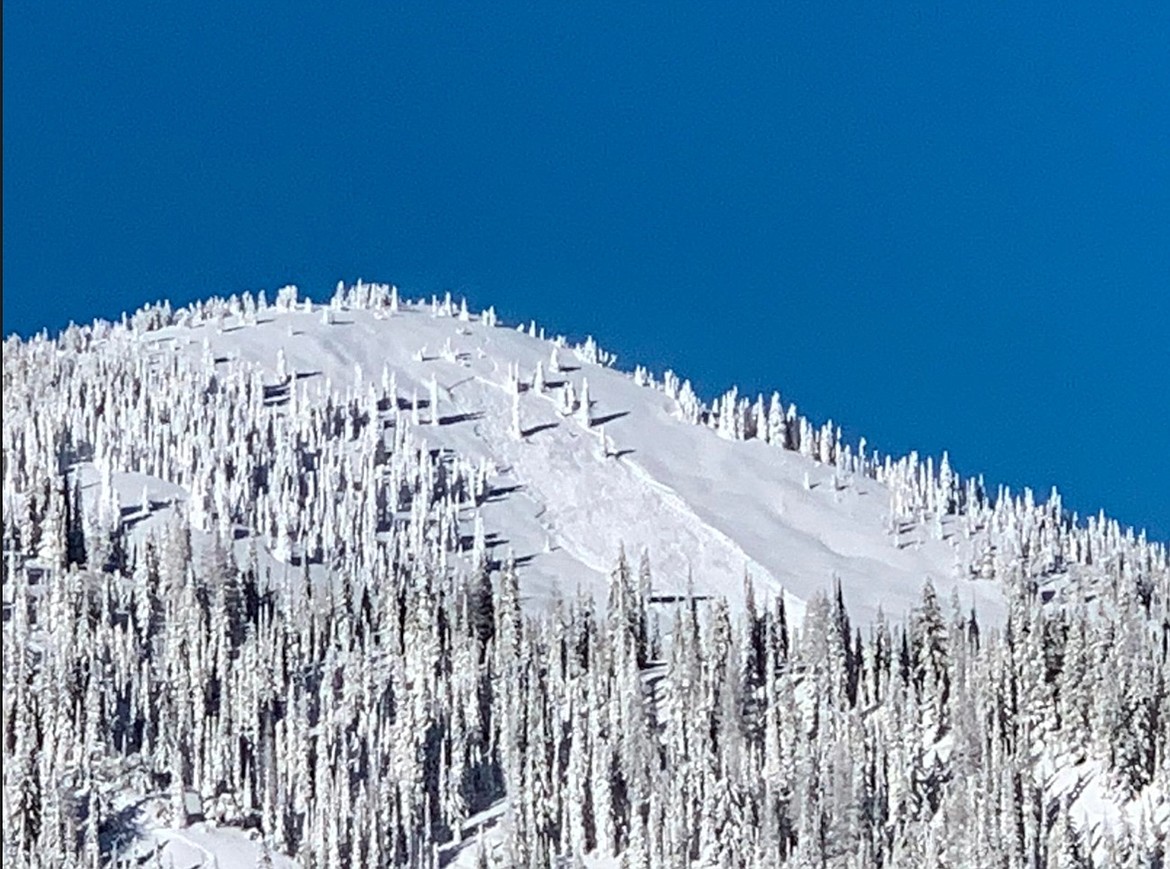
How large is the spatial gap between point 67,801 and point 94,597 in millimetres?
38006

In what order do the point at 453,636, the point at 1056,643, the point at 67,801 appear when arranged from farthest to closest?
the point at 453,636, the point at 1056,643, the point at 67,801

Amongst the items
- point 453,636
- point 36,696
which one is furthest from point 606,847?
point 36,696

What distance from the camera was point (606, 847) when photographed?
155625 mm

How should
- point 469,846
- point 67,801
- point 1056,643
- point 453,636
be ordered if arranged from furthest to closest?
point 453,636 → point 1056,643 → point 469,846 → point 67,801

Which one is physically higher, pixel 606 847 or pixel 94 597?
pixel 94 597

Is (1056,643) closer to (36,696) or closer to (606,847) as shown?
(606,847)

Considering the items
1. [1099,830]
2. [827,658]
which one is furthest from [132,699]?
[1099,830]

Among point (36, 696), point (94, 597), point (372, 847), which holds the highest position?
point (94, 597)

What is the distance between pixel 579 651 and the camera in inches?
7343

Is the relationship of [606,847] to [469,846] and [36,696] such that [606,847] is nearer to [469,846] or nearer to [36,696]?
[469,846]

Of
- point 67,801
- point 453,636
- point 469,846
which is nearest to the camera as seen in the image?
point 67,801

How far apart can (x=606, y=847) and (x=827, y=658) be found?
3495 centimetres

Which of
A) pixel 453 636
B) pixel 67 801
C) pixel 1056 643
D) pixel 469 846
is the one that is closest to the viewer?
pixel 67 801

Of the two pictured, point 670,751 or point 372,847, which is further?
point 670,751
